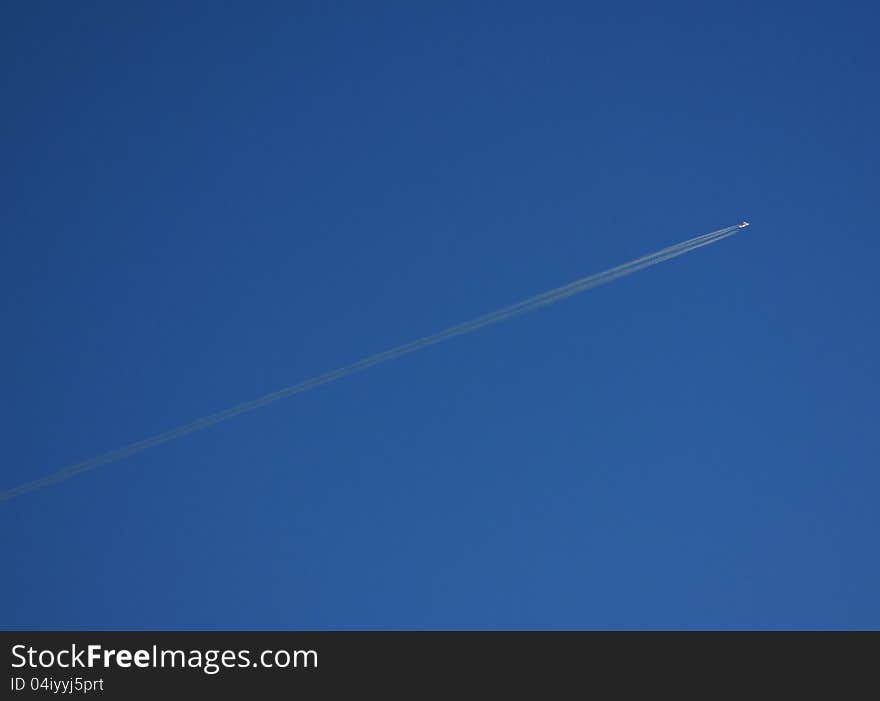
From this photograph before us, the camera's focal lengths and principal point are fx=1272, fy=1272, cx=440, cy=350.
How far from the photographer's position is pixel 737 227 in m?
19.9

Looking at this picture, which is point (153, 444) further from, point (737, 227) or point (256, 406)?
point (737, 227)

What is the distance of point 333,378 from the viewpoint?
19.9 meters

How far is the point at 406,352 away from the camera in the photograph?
1988cm
